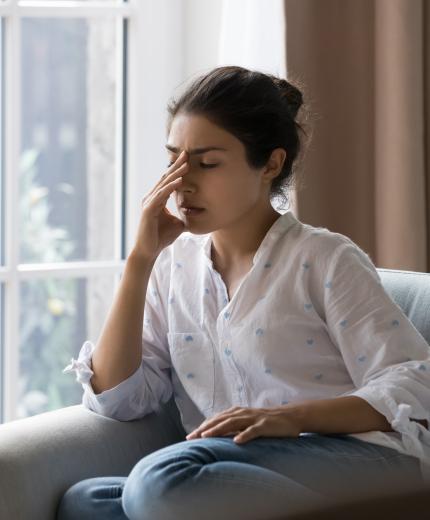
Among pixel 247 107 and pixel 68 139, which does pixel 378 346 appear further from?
pixel 68 139

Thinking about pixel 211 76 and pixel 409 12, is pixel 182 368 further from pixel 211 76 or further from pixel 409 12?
pixel 409 12

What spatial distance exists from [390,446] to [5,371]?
119 centimetres

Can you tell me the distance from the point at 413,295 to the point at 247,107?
406 millimetres

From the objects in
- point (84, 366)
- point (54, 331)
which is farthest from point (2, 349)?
point (84, 366)

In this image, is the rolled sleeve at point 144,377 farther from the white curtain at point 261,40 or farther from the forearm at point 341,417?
the white curtain at point 261,40

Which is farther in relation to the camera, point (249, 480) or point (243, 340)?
point (243, 340)

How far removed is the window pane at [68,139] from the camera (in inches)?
88.8

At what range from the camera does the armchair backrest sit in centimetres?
159

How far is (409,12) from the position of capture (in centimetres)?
196

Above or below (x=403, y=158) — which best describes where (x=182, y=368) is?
below

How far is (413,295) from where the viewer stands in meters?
1.62

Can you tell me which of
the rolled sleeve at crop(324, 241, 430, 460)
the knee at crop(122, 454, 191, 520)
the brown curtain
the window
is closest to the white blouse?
the rolled sleeve at crop(324, 241, 430, 460)

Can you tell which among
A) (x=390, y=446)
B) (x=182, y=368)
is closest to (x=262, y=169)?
(x=182, y=368)

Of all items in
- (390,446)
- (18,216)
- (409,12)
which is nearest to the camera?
(390,446)
